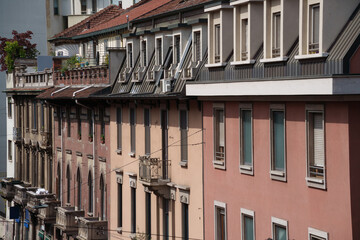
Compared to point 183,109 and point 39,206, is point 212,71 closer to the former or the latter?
point 183,109

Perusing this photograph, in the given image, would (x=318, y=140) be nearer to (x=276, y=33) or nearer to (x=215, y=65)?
(x=276, y=33)

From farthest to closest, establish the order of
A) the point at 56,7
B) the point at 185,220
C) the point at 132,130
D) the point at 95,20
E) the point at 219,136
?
the point at 56,7 → the point at 95,20 → the point at 132,130 → the point at 185,220 → the point at 219,136

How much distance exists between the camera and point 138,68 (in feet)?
137

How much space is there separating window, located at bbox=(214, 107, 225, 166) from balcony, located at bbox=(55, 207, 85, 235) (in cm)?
1855

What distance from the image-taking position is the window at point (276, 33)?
28.1 meters

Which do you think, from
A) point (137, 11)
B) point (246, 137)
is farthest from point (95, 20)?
point (246, 137)

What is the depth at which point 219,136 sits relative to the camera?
3328 cm

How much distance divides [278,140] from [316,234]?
10.7 feet

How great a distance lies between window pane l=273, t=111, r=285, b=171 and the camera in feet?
93.7

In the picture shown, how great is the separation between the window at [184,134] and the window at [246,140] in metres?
5.41

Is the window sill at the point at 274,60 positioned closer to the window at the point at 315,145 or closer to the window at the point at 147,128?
the window at the point at 315,145

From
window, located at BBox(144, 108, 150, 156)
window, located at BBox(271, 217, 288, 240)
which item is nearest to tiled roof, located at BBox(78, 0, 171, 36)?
window, located at BBox(144, 108, 150, 156)

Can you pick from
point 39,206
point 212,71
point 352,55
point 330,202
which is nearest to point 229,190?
point 212,71

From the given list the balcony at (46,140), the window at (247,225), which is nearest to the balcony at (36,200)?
the balcony at (46,140)
